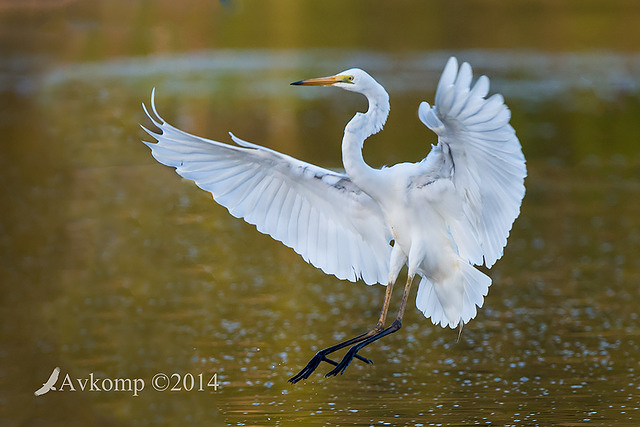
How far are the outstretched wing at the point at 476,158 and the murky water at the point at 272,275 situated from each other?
1.00 meters

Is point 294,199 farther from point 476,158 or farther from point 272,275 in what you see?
point 272,275

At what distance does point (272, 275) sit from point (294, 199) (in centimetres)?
338

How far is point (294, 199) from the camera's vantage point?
6.55 metres

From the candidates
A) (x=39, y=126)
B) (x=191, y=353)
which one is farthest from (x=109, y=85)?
(x=191, y=353)

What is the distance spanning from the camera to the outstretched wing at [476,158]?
5137 mm

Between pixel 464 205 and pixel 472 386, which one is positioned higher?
pixel 464 205

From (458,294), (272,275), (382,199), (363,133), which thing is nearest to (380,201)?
(382,199)

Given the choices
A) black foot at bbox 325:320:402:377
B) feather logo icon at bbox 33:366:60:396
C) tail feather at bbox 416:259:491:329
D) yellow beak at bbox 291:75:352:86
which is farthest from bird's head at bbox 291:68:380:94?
feather logo icon at bbox 33:366:60:396

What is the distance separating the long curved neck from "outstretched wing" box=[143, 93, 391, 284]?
302 millimetres

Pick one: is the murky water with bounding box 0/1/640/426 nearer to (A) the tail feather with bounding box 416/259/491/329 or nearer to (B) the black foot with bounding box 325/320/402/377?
(B) the black foot with bounding box 325/320/402/377

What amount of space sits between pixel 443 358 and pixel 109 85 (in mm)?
15725

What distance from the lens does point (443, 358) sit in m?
7.34

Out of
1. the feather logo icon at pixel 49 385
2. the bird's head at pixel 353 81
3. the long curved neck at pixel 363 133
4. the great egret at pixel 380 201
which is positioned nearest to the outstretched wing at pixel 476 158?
the great egret at pixel 380 201

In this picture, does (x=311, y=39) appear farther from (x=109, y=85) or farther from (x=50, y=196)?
(x=50, y=196)
